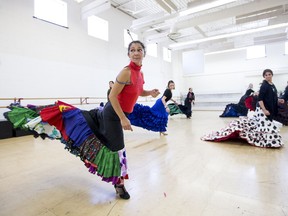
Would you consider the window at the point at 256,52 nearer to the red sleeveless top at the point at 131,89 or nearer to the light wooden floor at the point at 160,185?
the light wooden floor at the point at 160,185

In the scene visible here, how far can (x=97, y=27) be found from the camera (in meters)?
6.90

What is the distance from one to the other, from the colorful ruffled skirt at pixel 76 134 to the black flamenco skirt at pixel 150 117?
8.24 feet

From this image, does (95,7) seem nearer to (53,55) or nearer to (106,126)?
(53,55)

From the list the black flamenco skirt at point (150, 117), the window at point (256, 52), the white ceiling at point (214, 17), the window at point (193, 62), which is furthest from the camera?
the window at point (193, 62)

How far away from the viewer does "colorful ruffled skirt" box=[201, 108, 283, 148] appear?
114 inches

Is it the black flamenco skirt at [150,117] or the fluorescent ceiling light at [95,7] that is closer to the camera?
the black flamenco skirt at [150,117]

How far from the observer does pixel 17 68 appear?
4.64m

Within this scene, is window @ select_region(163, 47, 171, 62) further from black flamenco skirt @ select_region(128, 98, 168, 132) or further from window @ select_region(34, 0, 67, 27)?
black flamenco skirt @ select_region(128, 98, 168, 132)

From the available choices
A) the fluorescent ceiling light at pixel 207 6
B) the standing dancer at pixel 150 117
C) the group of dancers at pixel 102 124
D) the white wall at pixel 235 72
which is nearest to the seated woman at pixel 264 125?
the standing dancer at pixel 150 117

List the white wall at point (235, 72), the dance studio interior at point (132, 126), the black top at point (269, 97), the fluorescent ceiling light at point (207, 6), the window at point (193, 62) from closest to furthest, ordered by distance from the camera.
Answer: the dance studio interior at point (132, 126), the black top at point (269, 97), the fluorescent ceiling light at point (207, 6), the white wall at point (235, 72), the window at point (193, 62)

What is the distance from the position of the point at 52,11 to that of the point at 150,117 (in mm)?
4293

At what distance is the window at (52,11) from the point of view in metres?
5.14

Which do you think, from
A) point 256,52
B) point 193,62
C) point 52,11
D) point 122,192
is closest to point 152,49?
point 193,62

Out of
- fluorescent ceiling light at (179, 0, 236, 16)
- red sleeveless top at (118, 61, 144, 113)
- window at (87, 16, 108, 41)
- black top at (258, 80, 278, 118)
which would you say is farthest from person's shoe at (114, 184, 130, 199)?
window at (87, 16, 108, 41)
